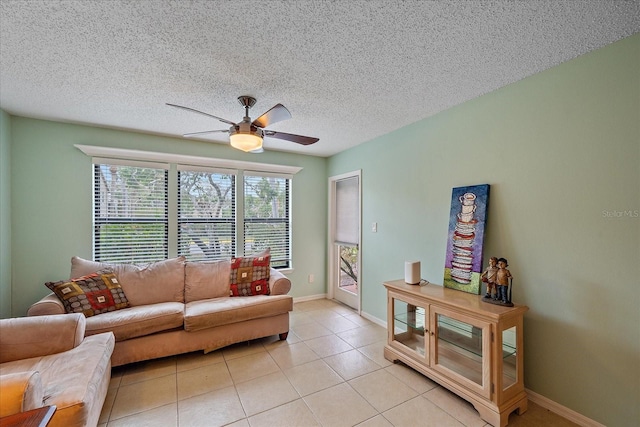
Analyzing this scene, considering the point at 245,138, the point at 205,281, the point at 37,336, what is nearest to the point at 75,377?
the point at 37,336

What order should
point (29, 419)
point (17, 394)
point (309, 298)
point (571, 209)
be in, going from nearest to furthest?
point (29, 419), point (17, 394), point (571, 209), point (309, 298)

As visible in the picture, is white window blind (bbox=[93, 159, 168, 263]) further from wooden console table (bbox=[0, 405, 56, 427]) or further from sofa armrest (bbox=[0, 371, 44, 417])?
wooden console table (bbox=[0, 405, 56, 427])

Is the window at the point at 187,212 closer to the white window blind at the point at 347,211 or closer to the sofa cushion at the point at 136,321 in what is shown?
the white window blind at the point at 347,211

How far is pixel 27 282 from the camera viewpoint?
9.69 ft

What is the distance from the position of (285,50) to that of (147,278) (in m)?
2.75

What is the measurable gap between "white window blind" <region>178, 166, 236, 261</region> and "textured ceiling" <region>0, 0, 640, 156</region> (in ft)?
4.00

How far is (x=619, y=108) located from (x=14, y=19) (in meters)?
3.60

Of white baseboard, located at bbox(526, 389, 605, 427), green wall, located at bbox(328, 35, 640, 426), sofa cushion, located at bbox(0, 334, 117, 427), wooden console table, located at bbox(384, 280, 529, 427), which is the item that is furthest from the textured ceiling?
white baseboard, located at bbox(526, 389, 605, 427)

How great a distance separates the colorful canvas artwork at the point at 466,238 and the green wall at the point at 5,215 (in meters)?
4.38

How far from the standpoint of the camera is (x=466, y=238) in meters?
2.47

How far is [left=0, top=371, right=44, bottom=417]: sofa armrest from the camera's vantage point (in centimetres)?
113

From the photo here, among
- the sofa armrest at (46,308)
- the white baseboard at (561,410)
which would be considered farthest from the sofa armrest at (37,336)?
the white baseboard at (561,410)

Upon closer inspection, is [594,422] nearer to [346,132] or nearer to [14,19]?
[346,132]

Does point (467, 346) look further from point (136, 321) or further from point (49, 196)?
point (49, 196)
